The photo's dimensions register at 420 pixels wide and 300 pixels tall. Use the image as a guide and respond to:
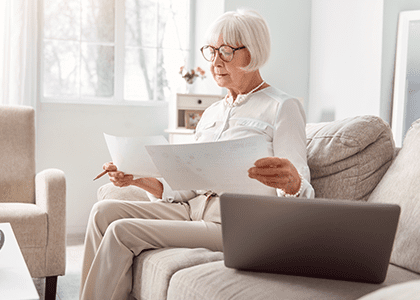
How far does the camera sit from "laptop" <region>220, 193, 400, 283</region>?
0.98 metres

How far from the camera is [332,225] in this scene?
1.00 meters

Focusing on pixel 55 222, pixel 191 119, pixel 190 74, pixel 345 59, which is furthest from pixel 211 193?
pixel 345 59

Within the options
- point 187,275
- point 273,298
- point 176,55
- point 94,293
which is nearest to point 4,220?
point 94,293

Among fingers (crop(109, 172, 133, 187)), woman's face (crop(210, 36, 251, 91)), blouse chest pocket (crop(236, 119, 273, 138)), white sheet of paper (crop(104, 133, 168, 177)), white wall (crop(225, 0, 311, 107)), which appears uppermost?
white wall (crop(225, 0, 311, 107))

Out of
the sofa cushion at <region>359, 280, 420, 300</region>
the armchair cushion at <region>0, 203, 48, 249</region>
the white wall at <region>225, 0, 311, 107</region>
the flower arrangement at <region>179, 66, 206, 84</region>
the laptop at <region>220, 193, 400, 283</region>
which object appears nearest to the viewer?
the sofa cushion at <region>359, 280, 420, 300</region>

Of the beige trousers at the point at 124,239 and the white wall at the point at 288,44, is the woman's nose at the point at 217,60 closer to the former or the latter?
the beige trousers at the point at 124,239

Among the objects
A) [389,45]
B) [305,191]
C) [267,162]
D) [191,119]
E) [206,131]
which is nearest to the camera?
[267,162]

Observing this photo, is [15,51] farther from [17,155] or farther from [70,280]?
[70,280]

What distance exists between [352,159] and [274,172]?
15.7 inches

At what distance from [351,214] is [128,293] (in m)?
0.80

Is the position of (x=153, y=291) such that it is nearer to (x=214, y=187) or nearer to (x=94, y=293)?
(x=94, y=293)

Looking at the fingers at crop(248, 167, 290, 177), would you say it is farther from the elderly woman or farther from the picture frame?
the picture frame

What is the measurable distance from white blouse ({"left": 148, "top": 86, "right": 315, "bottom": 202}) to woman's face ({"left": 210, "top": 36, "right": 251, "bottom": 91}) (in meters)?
0.07

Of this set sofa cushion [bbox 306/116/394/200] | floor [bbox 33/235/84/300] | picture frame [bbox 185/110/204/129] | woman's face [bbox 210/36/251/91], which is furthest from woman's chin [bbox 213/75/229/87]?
picture frame [bbox 185/110/204/129]
